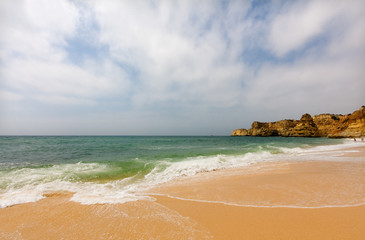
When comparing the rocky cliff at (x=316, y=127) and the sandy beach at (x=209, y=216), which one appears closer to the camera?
the sandy beach at (x=209, y=216)

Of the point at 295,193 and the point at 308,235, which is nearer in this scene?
the point at 308,235

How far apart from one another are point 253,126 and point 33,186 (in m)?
122

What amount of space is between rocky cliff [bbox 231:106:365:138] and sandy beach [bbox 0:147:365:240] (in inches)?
2921

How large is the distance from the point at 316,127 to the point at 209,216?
341 feet

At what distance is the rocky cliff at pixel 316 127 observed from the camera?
54.0 meters

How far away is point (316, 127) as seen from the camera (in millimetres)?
78750

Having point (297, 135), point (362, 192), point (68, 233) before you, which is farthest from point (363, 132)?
point (68, 233)

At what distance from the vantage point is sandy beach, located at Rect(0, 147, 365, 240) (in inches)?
102

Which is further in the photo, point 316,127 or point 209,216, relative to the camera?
point 316,127

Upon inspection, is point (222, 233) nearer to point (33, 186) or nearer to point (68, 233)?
point (68, 233)

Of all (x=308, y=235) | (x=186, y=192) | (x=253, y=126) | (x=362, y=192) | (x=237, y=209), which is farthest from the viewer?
(x=253, y=126)

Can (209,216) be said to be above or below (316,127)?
below

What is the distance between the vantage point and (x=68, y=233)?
111 inches

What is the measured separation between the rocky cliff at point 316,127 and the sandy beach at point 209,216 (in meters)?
74.2
